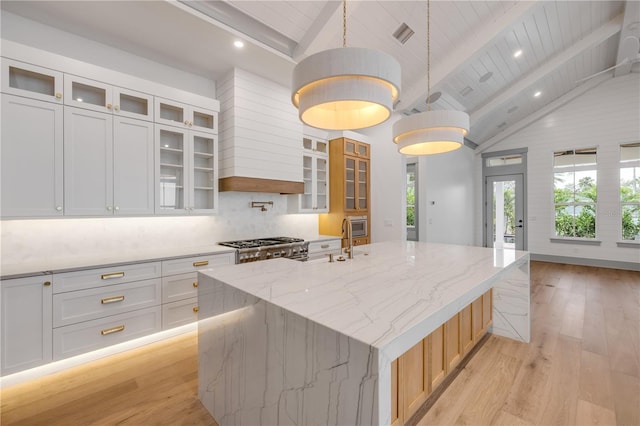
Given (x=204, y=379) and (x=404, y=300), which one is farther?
(x=204, y=379)

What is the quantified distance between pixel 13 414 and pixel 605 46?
9.12 meters

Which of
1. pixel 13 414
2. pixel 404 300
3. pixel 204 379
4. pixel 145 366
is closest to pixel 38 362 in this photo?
pixel 13 414

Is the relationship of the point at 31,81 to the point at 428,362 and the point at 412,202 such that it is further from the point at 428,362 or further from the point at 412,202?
the point at 412,202

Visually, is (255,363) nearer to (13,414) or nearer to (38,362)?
(13,414)

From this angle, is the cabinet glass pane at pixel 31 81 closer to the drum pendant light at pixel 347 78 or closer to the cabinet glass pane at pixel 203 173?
the cabinet glass pane at pixel 203 173

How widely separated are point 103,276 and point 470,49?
508cm

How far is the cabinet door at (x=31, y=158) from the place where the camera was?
209 cm

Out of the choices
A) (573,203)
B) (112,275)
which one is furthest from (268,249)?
(573,203)

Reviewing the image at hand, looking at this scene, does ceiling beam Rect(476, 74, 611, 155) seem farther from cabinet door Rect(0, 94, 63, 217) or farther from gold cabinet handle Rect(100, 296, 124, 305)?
cabinet door Rect(0, 94, 63, 217)

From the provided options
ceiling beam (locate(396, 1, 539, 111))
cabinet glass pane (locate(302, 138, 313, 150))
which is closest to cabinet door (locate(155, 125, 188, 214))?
cabinet glass pane (locate(302, 138, 313, 150))

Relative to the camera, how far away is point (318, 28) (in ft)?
9.53

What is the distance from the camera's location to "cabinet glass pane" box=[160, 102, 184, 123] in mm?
3000

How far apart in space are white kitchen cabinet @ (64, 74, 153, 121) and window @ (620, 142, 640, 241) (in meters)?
8.82

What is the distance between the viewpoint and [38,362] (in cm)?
204
